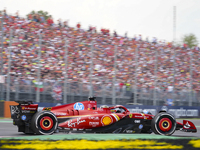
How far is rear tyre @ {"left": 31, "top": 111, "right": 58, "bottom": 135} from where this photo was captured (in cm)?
730

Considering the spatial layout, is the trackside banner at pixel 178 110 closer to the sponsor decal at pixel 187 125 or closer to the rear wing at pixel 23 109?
the sponsor decal at pixel 187 125

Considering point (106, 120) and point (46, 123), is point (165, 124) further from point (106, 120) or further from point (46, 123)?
point (46, 123)

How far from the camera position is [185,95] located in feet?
66.7

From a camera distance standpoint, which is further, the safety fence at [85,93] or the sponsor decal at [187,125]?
the safety fence at [85,93]

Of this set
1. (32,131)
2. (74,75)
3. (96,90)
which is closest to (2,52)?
(74,75)

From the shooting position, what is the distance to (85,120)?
7758mm

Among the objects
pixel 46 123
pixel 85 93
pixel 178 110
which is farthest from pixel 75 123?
pixel 178 110

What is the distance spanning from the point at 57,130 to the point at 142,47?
17672 millimetres

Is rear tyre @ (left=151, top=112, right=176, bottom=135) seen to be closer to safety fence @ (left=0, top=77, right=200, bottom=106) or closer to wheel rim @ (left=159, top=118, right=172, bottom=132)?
wheel rim @ (left=159, top=118, right=172, bottom=132)

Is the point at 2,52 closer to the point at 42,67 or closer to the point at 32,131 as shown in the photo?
the point at 42,67

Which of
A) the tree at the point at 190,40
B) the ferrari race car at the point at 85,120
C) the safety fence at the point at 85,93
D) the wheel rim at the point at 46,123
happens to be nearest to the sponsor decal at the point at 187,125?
the ferrari race car at the point at 85,120

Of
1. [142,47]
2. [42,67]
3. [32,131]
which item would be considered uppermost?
[142,47]

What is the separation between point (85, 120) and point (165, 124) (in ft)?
7.91

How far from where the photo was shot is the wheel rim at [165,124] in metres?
8.33
